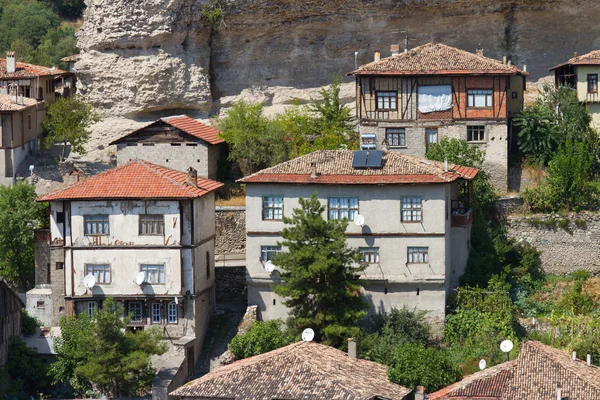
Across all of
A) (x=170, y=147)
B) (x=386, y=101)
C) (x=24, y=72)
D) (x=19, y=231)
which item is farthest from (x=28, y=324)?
(x=386, y=101)

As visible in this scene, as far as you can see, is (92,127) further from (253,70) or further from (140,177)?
(140,177)

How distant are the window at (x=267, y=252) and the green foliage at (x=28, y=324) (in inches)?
320

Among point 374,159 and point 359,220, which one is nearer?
point 359,220

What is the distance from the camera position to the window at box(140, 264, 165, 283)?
5616 cm

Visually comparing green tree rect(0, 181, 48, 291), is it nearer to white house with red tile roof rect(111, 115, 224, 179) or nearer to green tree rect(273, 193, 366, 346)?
Result: white house with red tile roof rect(111, 115, 224, 179)

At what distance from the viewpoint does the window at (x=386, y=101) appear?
63.4m

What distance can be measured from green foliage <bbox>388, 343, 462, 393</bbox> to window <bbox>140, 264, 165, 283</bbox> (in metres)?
8.71

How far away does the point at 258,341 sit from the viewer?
54.6 metres

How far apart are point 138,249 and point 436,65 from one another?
46.9 feet

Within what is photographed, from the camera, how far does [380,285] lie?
56.2 metres

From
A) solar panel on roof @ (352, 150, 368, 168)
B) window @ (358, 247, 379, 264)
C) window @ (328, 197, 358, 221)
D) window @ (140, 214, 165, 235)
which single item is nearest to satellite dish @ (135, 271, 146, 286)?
window @ (140, 214, 165, 235)

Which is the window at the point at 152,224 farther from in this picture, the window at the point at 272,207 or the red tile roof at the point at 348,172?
the window at the point at 272,207

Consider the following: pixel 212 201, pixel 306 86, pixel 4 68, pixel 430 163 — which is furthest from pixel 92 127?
pixel 430 163

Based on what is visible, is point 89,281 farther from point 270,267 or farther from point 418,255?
point 418,255
